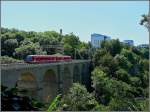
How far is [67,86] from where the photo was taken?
45156 millimetres

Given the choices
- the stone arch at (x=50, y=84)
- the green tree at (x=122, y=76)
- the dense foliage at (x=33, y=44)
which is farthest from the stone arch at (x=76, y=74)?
the stone arch at (x=50, y=84)

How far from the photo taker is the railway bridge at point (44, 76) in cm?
2540

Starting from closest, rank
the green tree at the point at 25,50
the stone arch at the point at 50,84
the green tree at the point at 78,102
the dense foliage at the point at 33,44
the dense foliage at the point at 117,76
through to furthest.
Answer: the green tree at the point at 78,102
the dense foliage at the point at 117,76
the stone arch at the point at 50,84
the green tree at the point at 25,50
the dense foliage at the point at 33,44

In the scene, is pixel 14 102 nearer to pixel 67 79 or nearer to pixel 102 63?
pixel 67 79

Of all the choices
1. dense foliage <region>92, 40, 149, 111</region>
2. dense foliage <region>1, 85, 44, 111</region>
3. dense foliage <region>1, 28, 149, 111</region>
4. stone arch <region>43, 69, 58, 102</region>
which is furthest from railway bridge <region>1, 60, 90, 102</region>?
dense foliage <region>1, 85, 44, 111</region>

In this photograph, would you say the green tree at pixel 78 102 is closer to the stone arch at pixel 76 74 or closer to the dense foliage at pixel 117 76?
the dense foliage at pixel 117 76

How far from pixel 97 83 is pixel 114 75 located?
10527 mm

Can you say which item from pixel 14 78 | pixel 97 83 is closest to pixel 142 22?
pixel 14 78

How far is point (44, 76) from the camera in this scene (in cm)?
3538

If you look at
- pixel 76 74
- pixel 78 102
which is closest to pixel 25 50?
pixel 76 74

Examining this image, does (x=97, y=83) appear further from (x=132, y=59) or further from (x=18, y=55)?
(x=132, y=59)

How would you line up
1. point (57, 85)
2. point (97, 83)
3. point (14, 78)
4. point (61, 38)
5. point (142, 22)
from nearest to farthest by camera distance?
point (142, 22) < point (14, 78) < point (57, 85) < point (97, 83) < point (61, 38)

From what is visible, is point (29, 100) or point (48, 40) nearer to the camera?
point (29, 100)

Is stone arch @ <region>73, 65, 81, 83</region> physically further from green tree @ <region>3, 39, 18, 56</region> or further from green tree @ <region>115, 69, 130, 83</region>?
green tree @ <region>3, 39, 18, 56</region>
